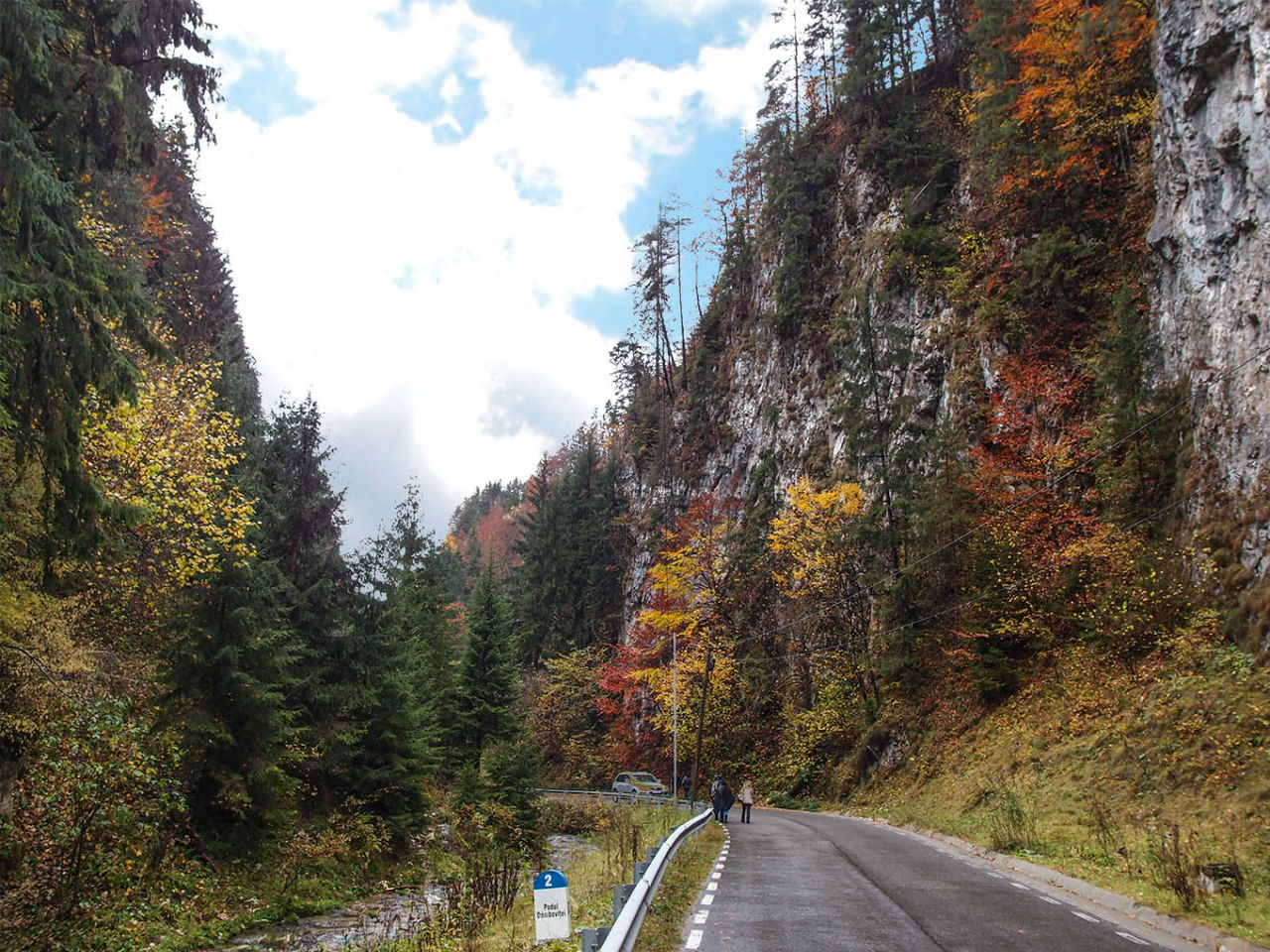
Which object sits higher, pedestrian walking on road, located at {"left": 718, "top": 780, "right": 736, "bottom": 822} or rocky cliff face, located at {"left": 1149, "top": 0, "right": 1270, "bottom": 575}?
rocky cliff face, located at {"left": 1149, "top": 0, "right": 1270, "bottom": 575}

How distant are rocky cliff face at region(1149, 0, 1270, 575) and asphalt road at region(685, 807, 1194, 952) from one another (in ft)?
33.5

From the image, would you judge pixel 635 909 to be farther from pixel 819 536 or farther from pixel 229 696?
pixel 819 536

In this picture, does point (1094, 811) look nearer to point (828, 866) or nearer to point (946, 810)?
point (828, 866)

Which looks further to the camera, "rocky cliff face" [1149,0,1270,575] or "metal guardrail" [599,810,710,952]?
"rocky cliff face" [1149,0,1270,575]

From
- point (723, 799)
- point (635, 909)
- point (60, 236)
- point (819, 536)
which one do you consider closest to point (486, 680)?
point (723, 799)

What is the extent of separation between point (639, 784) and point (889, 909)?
31656 mm

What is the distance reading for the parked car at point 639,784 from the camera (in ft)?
125

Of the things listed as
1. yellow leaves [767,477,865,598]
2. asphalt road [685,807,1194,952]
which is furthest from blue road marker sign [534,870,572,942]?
yellow leaves [767,477,865,598]

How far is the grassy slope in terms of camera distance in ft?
37.0

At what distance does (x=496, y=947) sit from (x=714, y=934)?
227 cm

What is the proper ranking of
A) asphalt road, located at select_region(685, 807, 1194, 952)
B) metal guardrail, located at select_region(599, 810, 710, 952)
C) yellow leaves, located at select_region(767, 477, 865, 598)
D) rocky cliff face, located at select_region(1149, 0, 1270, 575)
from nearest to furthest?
metal guardrail, located at select_region(599, 810, 710, 952), asphalt road, located at select_region(685, 807, 1194, 952), rocky cliff face, located at select_region(1149, 0, 1270, 575), yellow leaves, located at select_region(767, 477, 865, 598)

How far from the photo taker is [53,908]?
1098 cm

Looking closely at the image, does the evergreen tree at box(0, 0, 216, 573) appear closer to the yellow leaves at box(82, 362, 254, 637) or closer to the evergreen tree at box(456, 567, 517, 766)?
the yellow leaves at box(82, 362, 254, 637)

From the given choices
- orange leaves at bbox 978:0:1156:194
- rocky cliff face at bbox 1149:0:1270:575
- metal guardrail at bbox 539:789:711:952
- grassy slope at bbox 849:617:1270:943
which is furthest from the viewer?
orange leaves at bbox 978:0:1156:194
